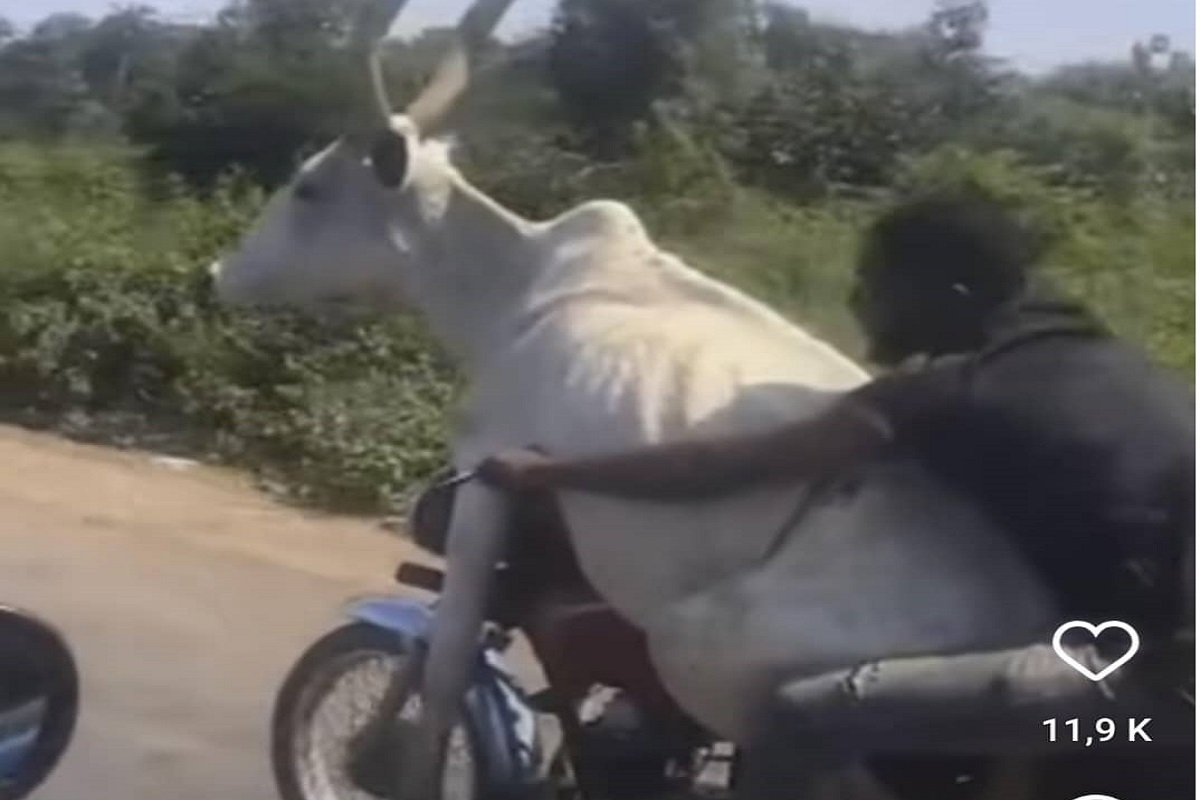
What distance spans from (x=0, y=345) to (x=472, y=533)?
520mm

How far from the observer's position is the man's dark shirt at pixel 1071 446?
3639 millimetres

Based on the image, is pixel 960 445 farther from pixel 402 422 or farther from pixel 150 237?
pixel 150 237

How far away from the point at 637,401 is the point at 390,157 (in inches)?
13.2

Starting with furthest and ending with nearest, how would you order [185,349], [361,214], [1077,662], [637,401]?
[185,349], [361,214], [637,401], [1077,662]

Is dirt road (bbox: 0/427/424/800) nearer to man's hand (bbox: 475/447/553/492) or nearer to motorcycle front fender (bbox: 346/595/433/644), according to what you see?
motorcycle front fender (bbox: 346/595/433/644)

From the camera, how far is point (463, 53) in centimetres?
379

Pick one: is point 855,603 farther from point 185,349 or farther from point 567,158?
point 185,349

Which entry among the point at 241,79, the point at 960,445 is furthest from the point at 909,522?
the point at 241,79

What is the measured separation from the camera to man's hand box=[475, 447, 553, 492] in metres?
3.83

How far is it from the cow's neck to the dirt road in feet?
0.78

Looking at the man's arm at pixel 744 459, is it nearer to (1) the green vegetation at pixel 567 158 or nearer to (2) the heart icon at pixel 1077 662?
(1) the green vegetation at pixel 567 158

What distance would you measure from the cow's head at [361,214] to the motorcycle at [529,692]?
21cm

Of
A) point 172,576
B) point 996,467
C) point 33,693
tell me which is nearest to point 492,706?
point 172,576

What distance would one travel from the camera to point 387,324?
12.8ft
